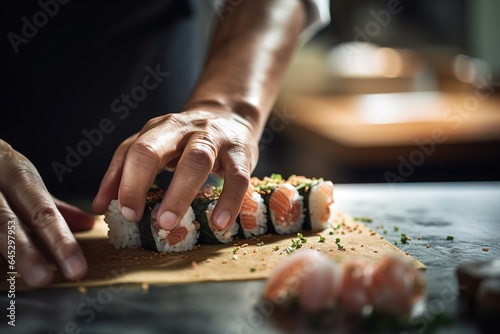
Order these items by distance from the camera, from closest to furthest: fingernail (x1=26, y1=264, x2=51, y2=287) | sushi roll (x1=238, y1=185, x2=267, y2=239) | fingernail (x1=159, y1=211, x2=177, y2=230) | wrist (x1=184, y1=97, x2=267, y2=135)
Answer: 1. fingernail (x1=26, y1=264, x2=51, y2=287)
2. fingernail (x1=159, y1=211, x2=177, y2=230)
3. sushi roll (x1=238, y1=185, x2=267, y2=239)
4. wrist (x1=184, y1=97, x2=267, y2=135)

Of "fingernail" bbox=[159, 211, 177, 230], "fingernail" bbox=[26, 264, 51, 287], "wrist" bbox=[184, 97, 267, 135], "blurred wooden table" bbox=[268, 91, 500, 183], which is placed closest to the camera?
"fingernail" bbox=[26, 264, 51, 287]

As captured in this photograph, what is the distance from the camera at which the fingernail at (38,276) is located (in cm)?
146

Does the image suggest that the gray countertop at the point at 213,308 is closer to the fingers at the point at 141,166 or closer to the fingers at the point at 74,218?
the fingers at the point at 141,166

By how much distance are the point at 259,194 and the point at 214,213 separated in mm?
282

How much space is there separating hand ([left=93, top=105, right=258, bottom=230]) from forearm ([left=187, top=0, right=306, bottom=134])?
0.28 metres

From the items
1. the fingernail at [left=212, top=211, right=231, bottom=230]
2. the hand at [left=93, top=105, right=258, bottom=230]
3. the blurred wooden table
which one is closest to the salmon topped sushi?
the hand at [left=93, top=105, right=258, bottom=230]

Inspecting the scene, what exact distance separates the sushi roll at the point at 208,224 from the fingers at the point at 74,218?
16.3 inches

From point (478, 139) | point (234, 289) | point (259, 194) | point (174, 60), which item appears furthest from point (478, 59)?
point (234, 289)

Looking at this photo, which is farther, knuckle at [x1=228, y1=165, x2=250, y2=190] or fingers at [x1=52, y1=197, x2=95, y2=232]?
fingers at [x1=52, y1=197, x2=95, y2=232]

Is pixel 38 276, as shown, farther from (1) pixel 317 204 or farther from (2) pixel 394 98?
(2) pixel 394 98

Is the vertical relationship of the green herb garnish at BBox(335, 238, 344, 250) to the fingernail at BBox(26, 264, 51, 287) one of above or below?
above

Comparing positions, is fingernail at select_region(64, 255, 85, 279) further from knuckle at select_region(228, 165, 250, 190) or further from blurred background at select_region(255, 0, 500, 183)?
blurred background at select_region(255, 0, 500, 183)

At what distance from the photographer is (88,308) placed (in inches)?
52.2

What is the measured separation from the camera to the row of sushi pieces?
1.82 meters
